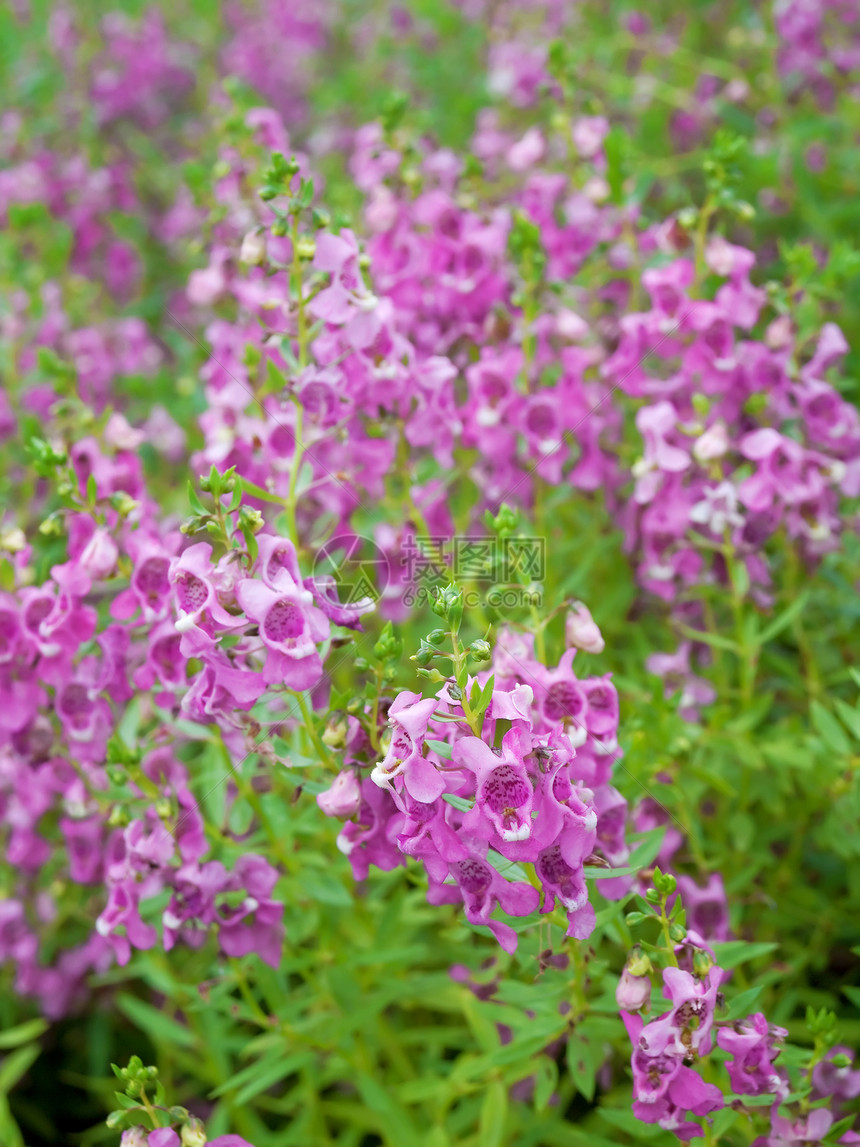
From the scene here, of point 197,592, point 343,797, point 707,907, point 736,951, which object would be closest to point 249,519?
point 197,592

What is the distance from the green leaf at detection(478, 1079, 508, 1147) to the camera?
226 centimetres

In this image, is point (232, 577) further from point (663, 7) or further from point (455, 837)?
point (663, 7)

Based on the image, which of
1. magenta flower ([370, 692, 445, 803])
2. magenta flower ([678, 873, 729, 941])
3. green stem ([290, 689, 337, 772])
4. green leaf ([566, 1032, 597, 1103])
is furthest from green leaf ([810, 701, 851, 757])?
magenta flower ([370, 692, 445, 803])

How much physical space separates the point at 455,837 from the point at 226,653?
0.51 meters

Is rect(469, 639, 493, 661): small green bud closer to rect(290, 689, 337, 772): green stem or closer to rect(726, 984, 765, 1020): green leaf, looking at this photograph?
rect(290, 689, 337, 772): green stem

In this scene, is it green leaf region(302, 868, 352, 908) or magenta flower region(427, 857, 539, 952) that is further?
green leaf region(302, 868, 352, 908)

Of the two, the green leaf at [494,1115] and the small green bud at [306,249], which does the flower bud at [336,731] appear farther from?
the green leaf at [494,1115]

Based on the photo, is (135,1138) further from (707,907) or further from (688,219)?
(688,219)

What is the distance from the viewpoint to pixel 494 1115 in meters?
2.28

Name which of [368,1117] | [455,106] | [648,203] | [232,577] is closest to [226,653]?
[232,577]

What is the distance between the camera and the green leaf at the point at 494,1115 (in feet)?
7.43

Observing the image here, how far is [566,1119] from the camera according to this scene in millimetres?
2924

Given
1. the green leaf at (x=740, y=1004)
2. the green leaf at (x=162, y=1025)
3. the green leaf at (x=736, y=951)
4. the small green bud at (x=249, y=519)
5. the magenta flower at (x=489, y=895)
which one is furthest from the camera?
the green leaf at (x=162, y=1025)

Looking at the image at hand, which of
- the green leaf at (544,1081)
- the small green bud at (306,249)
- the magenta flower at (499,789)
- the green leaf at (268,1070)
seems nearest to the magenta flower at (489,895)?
the magenta flower at (499,789)
